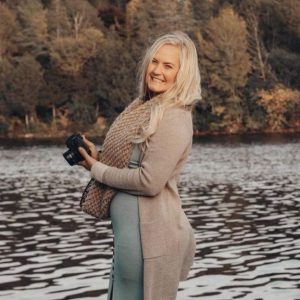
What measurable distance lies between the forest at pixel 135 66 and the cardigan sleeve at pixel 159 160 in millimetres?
84836

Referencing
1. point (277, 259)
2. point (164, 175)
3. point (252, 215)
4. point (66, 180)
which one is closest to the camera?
point (164, 175)

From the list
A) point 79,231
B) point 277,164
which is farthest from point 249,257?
point 277,164

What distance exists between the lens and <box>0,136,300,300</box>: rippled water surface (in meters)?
12.9

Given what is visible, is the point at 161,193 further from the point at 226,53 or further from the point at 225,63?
the point at 225,63

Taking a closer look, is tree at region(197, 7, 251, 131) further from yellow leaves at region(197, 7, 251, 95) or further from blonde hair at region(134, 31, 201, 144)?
blonde hair at region(134, 31, 201, 144)

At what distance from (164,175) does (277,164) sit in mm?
38872

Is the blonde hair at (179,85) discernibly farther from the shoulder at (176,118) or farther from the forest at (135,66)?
the forest at (135,66)

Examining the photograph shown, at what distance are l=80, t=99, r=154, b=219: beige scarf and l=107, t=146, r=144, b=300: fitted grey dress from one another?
0.05 metres

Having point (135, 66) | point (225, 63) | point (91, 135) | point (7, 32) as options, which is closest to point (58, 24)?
point (7, 32)

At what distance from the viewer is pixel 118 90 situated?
93.6 metres

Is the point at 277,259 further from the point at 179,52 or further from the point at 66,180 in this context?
the point at 66,180

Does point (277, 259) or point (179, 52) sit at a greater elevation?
point (179, 52)

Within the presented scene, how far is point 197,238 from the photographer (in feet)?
59.9

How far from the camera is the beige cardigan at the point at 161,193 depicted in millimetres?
4812
